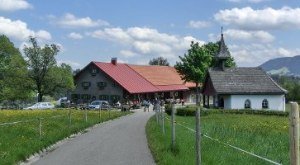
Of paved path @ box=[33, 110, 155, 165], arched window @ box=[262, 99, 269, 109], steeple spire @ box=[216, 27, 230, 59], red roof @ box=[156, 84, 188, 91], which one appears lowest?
paved path @ box=[33, 110, 155, 165]

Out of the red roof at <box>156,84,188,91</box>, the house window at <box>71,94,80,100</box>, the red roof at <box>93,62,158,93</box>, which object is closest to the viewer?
the red roof at <box>93,62,158,93</box>

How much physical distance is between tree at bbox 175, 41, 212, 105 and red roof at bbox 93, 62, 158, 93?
9361 millimetres

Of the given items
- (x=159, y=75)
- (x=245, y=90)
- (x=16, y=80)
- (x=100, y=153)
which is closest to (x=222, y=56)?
(x=245, y=90)

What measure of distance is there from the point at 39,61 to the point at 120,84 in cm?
1448

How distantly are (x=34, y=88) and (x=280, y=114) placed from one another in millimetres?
46611

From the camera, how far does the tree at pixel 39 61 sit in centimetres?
8800

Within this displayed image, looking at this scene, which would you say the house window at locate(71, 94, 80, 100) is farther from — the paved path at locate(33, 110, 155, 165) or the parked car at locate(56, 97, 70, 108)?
the paved path at locate(33, 110, 155, 165)

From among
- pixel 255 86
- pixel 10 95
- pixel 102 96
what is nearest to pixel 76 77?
pixel 102 96

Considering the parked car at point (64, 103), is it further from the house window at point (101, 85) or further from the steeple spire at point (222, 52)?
the steeple spire at point (222, 52)

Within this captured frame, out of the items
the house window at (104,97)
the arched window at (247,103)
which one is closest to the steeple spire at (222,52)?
the arched window at (247,103)

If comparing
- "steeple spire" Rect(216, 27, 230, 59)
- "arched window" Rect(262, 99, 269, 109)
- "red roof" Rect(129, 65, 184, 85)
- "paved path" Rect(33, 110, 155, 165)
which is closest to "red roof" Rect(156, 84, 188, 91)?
"red roof" Rect(129, 65, 184, 85)

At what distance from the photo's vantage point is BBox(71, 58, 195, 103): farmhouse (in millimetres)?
87375

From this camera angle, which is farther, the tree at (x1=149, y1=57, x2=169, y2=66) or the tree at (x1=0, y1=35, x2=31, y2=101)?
the tree at (x1=149, y1=57, x2=169, y2=66)

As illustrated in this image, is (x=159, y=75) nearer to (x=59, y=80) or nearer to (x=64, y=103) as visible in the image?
(x=59, y=80)
